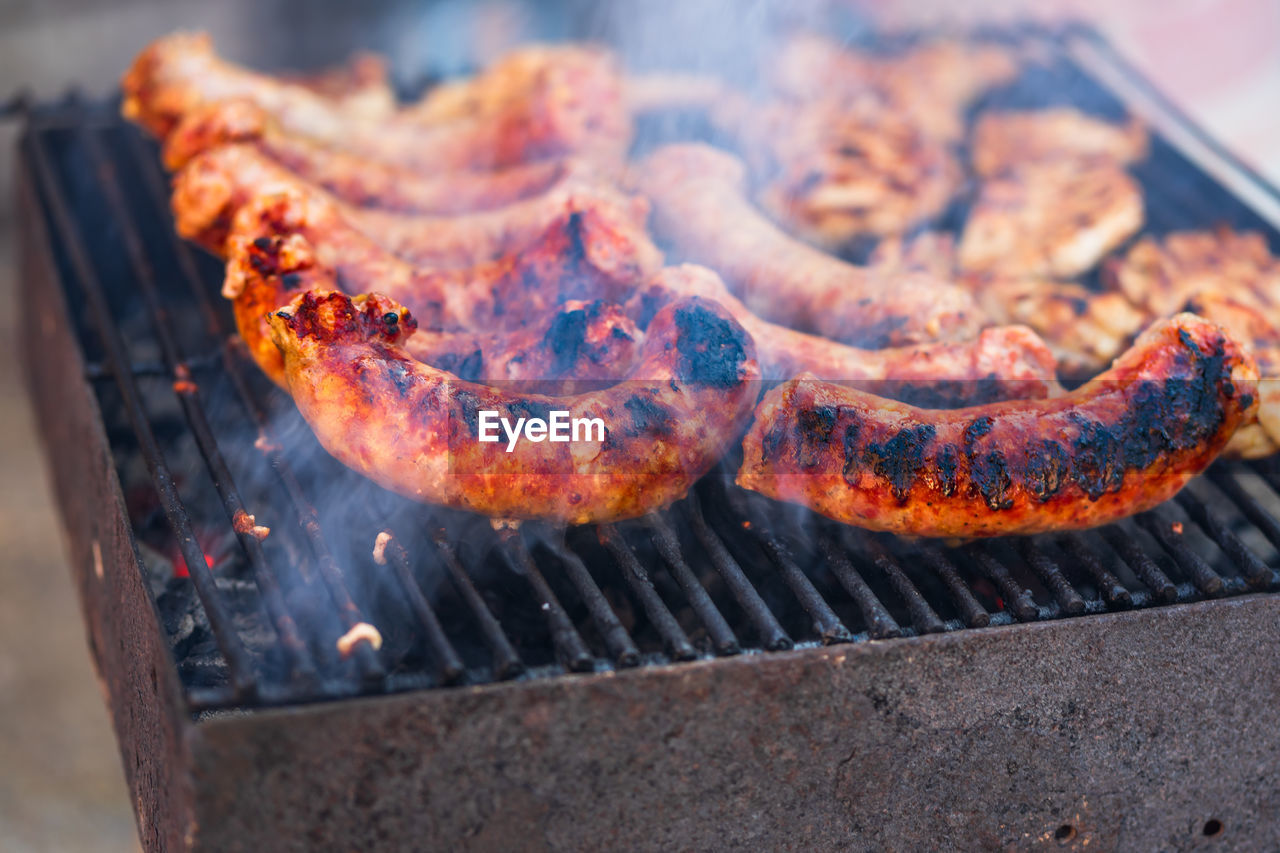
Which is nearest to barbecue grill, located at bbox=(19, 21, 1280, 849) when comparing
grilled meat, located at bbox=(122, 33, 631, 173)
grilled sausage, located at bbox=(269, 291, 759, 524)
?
grilled sausage, located at bbox=(269, 291, 759, 524)

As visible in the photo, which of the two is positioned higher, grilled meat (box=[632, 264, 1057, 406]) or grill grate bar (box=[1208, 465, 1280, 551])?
grilled meat (box=[632, 264, 1057, 406])

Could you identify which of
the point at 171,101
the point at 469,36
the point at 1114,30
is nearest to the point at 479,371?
the point at 171,101

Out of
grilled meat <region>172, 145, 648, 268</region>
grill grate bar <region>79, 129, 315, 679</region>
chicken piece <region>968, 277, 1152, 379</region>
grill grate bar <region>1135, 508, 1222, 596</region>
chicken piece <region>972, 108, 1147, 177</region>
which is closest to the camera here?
grill grate bar <region>79, 129, 315, 679</region>

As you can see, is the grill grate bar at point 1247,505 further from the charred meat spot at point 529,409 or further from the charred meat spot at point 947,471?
the charred meat spot at point 529,409

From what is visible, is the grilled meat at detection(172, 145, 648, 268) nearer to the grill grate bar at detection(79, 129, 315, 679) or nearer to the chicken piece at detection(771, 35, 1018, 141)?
the grill grate bar at detection(79, 129, 315, 679)

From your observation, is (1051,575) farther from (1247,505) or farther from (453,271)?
(453,271)

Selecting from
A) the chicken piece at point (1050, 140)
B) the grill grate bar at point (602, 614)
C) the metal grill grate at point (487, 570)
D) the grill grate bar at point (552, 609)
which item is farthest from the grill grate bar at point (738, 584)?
the chicken piece at point (1050, 140)

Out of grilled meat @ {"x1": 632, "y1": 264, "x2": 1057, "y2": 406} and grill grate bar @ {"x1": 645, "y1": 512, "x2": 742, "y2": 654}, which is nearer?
grill grate bar @ {"x1": 645, "y1": 512, "x2": 742, "y2": 654}
